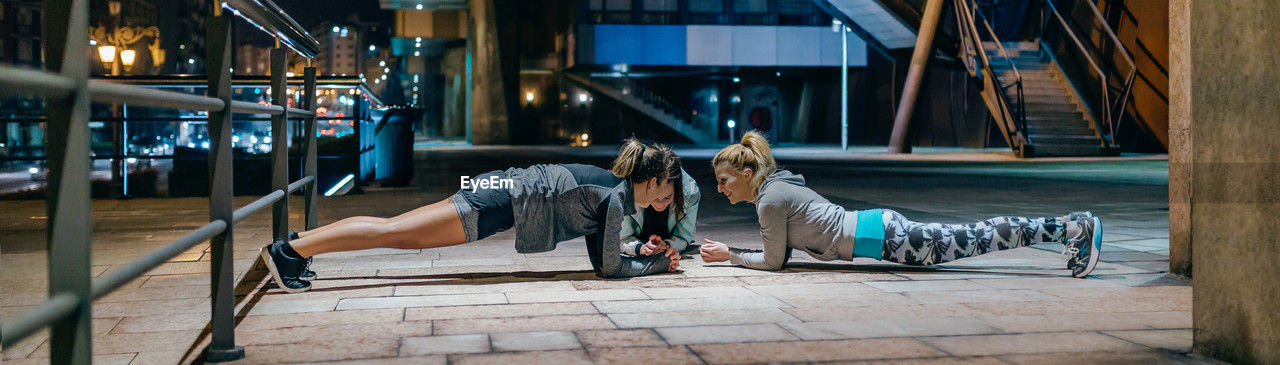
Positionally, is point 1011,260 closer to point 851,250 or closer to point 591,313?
point 851,250

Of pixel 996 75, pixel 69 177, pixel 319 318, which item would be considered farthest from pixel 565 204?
pixel 996 75

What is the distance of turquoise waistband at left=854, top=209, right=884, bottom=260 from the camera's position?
17.8ft

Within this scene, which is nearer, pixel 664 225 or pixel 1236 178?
pixel 1236 178

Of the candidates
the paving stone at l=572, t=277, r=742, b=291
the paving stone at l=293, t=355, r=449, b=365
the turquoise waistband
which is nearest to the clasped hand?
the paving stone at l=572, t=277, r=742, b=291

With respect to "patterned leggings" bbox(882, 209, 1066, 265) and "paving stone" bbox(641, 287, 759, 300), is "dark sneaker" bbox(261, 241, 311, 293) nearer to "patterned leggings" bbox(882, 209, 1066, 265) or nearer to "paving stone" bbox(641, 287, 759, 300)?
"paving stone" bbox(641, 287, 759, 300)

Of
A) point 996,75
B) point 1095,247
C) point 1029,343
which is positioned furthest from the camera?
point 996,75

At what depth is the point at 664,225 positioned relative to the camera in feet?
19.8

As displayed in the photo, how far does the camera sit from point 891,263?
594cm

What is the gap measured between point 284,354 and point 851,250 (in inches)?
119

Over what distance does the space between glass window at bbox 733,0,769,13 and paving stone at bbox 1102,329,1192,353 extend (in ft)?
131

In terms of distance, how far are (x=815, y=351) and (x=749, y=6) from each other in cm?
4050

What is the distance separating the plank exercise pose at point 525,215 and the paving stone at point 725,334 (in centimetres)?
116

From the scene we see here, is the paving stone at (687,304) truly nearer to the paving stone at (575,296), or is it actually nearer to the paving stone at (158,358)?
the paving stone at (575,296)

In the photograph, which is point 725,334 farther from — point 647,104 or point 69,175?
point 647,104
